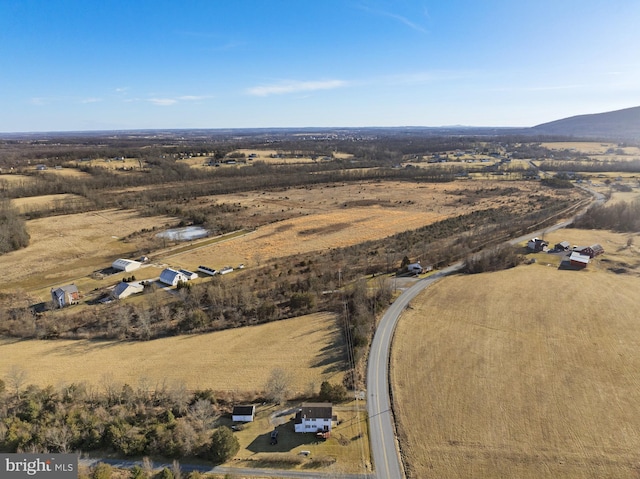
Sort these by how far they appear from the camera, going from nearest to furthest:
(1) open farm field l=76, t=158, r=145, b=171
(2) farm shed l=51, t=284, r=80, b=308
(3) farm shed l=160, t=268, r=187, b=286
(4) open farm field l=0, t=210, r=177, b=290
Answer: (2) farm shed l=51, t=284, r=80, b=308
(3) farm shed l=160, t=268, r=187, b=286
(4) open farm field l=0, t=210, r=177, b=290
(1) open farm field l=76, t=158, r=145, b=171

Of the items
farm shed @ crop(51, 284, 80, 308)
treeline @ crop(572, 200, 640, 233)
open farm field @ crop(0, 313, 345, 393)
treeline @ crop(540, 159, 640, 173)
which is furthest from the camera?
treeline @ crop(540, 159, 640, 173)

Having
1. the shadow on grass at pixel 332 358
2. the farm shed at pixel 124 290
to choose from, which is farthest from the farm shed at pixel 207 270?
the shadow on grass at pixel 332 358

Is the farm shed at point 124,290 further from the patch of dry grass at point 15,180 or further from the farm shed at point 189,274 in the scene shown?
the patch of dry grass at point 15,180

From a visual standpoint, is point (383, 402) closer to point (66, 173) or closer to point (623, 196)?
point (623, 196)

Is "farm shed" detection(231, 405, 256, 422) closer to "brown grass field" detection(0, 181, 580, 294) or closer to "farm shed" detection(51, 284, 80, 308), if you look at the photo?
"farm shed" detection(51, 284, 80, 308)

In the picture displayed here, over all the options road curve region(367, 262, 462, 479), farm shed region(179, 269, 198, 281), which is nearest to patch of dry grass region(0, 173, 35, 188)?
farm shed region(179, 269, 198, 281)

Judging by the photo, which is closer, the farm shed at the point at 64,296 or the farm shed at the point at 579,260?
the farm shed at the point at 64,296

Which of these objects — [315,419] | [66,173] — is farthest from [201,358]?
[66,173]
